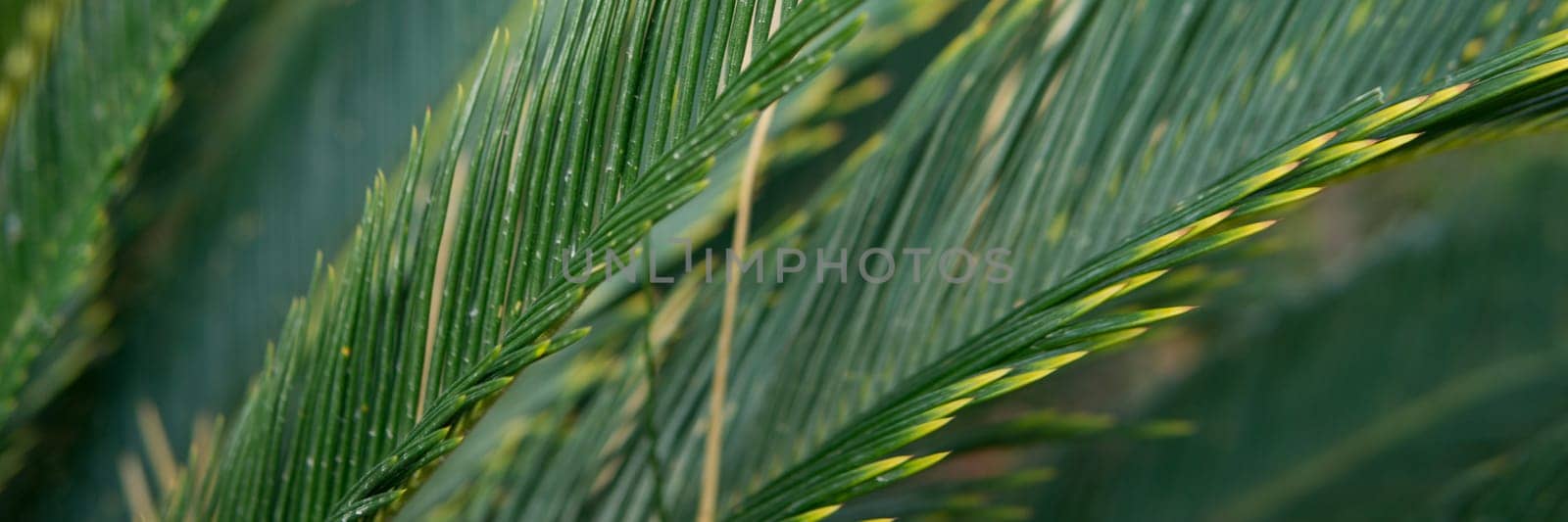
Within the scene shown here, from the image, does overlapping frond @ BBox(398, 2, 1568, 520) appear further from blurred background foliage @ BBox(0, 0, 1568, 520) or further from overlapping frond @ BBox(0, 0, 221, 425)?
overlapping frond @ BBox(0, 0, 221, 425)

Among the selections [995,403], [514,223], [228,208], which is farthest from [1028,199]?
[228,208]

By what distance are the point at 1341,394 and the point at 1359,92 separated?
2.17 feet

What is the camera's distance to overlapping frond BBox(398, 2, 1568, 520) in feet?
1.65

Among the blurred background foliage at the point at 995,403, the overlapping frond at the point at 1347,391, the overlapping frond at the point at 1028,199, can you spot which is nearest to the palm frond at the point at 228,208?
the blurred background foliage at the point at 995,403

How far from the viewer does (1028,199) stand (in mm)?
724

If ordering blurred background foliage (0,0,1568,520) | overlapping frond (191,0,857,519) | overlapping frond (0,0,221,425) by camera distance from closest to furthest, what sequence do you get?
overlapping frond (191,0,857,519) < overlapping frond (0,0,221,425) < blurred background foliage (0,0,1568,520)

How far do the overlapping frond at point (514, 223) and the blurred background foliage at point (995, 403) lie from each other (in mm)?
275

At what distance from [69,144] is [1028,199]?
2.17ft

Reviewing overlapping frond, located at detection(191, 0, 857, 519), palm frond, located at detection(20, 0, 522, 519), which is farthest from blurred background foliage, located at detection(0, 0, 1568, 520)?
overlapping frond, located at detection(191, 0, 857, 519)

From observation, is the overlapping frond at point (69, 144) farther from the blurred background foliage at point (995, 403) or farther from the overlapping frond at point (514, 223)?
the overlapping frond at point (514, 223)

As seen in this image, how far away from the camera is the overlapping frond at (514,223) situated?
0.48 m

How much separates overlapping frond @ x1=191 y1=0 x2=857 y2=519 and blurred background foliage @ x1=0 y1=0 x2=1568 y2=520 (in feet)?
0.90

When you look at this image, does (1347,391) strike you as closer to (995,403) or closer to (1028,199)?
(995,403)

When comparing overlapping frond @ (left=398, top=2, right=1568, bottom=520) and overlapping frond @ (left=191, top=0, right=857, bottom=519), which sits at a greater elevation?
overlapping frond @ (left=191, top=0, right=857, bottom=519)
